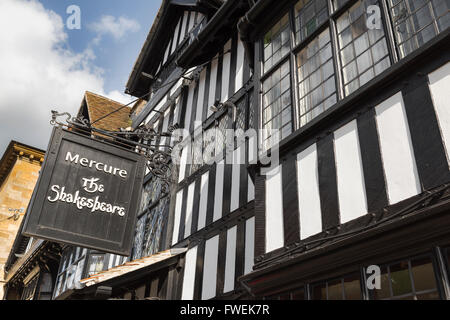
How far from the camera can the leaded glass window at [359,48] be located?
Result: 473cm

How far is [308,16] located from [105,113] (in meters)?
12.6

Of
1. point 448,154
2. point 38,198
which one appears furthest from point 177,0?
point 448,154

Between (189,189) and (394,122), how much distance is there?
576 cm

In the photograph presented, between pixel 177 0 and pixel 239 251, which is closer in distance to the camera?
pixel 239 251

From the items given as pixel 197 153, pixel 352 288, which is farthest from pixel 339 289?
pixel 197 153

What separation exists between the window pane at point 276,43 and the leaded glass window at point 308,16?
0.79 ft

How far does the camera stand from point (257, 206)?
224 inches

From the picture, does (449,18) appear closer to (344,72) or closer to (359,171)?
(344,72)

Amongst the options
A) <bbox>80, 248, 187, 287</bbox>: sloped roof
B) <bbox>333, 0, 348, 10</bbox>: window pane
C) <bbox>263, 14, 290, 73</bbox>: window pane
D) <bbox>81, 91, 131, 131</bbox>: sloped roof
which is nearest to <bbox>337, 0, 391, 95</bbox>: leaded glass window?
<bbox>333, 0, 348, 10</bbox>: window pane

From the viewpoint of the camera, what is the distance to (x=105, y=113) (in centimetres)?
1708

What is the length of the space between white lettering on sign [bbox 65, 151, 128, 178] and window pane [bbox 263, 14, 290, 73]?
331 cm

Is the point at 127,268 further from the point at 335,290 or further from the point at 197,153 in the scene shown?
the point at 335,290

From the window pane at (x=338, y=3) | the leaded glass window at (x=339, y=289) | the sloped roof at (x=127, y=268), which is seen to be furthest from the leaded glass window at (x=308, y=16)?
the sloped roof at (x=127, y=268)
